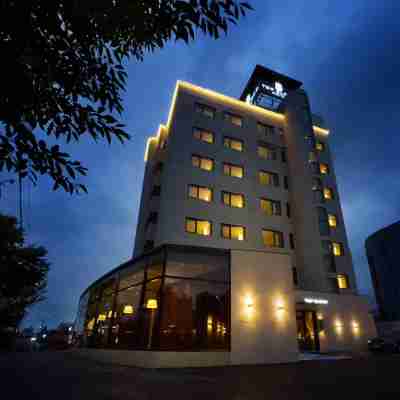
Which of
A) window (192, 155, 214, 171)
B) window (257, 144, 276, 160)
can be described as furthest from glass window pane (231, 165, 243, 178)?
window (257, 144, 276, 160)

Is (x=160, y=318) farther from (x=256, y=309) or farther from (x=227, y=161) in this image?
(x=227, y=161)

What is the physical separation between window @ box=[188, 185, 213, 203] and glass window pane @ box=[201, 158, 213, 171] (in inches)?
79.8

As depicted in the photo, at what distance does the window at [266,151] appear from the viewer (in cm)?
2811

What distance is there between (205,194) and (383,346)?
17.5 meters

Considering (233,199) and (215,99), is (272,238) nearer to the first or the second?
(233,199)

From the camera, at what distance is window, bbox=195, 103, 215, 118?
2676 cm

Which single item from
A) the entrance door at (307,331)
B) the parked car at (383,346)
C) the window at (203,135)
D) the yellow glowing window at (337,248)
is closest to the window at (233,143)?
the window at (203,135)

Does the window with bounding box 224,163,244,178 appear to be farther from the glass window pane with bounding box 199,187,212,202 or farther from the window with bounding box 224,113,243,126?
the window with bounding box 224,113,243,126

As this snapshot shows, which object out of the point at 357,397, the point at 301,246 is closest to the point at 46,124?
the point at 357,397

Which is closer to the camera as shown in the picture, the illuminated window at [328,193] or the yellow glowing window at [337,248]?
the yellow glowing window at [337,248]

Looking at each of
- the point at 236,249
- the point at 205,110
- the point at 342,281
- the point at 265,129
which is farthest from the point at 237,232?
the point at 265,129

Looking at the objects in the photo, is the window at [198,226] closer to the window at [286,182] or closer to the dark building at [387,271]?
the window at [286,182]

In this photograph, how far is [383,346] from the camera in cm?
2005

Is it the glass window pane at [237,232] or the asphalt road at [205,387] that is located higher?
the glass window pane at [237,232]
